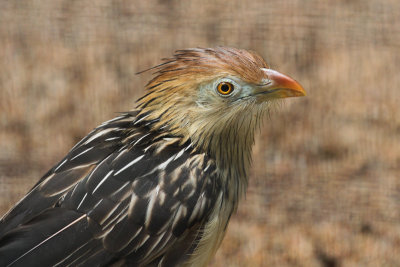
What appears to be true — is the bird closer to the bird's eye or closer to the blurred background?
the bird's eye

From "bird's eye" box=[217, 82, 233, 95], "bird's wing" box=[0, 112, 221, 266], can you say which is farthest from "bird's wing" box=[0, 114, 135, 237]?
"bird's eye" box=[217, 82, 233, 95]

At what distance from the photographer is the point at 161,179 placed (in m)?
3.51

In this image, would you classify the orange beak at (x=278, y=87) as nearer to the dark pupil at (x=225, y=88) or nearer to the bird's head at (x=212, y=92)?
the bird's head at (x=212, y=92)

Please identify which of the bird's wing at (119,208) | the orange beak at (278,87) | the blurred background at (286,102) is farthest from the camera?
the blurred background at (286,102)

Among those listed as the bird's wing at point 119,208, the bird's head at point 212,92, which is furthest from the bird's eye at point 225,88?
the bird's wing at point 119,208

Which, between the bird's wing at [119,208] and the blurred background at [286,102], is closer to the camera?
the bird's wing at [119,208]

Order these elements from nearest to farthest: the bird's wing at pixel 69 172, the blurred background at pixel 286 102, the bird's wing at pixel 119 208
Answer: the bird's wing at pixel 119 208, the bird's wing at pixel 69 172, the blurred background at pixel 286 102

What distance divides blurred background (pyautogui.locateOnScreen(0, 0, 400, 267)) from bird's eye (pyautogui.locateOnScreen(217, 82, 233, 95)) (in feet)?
5.77

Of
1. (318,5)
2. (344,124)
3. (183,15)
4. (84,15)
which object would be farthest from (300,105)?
(84,15)

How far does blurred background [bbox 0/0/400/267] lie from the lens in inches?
207

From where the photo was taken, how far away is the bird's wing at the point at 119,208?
10.9ft

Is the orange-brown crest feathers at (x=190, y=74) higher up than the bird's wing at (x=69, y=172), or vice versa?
the orange-brown crest feathers at (x=190, y=74)

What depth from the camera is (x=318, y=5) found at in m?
5.29

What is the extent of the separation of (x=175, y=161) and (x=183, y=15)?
2085 mm
